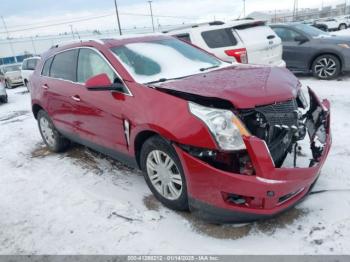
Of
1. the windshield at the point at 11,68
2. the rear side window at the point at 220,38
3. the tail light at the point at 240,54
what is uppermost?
the rear side window at the point at 220,38

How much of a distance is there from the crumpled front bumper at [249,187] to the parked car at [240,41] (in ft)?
15.9

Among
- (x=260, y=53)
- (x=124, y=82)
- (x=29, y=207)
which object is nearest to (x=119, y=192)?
(x=29, y=207)

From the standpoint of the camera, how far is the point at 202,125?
9.01 ft

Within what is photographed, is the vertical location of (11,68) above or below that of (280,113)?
below

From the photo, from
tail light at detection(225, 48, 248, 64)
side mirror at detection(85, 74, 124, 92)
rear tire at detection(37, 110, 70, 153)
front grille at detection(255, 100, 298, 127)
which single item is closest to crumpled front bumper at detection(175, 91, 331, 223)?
front grille at detection(255, 100, 298, 127)

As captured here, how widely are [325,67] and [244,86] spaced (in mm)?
7159

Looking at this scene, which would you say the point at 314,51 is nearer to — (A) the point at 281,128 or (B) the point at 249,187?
(A) the point at 281,128

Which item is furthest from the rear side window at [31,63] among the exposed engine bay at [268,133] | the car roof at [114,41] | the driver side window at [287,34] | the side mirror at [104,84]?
the exposed engine bay at [268,133]

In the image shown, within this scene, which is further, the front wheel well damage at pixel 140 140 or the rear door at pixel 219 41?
the rear door at pixel 219 41

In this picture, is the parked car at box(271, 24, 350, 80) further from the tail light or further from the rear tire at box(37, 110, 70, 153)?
the rear tire at box(37, 110, 70, 153)

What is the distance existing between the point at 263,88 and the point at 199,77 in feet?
2.47

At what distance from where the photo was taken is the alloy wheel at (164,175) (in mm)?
3127

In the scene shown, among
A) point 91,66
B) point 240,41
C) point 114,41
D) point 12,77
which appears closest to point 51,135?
point 91,66

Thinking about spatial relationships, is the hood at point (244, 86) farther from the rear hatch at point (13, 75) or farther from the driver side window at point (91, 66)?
the rear hatch at point (13, 75)
